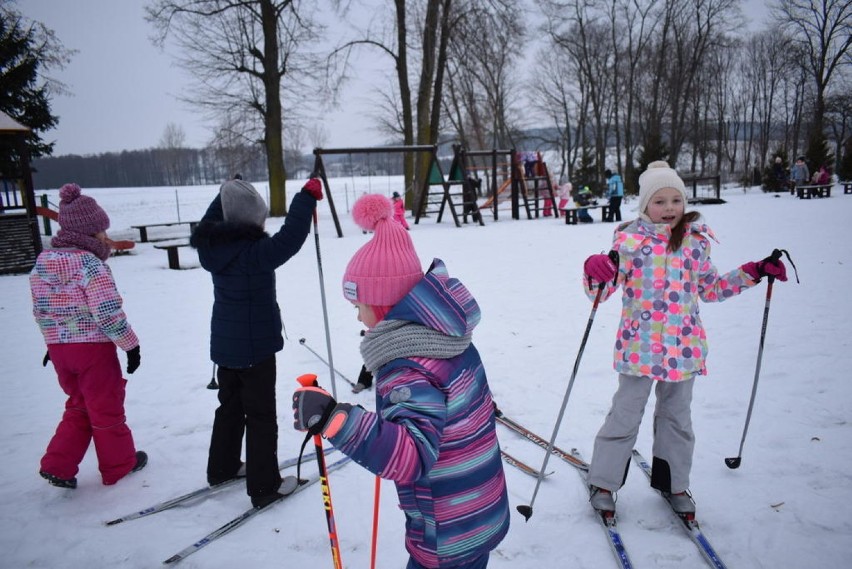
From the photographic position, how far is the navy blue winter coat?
271 centimetres

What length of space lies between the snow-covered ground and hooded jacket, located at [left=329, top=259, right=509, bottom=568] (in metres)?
1.04

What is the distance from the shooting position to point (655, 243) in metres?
2.54

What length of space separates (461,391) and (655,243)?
62.4 inches

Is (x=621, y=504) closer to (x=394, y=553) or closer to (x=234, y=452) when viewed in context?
(x=394, y=553)

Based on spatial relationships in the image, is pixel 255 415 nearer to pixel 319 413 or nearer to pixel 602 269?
pixel 319 413

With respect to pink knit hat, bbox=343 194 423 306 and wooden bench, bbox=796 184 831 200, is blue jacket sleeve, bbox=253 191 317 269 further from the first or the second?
wooden bench, bbox=796 184 831 200

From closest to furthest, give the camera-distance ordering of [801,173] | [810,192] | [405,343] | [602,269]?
[405,343] → [602,269] → [810,192] → [801,173]

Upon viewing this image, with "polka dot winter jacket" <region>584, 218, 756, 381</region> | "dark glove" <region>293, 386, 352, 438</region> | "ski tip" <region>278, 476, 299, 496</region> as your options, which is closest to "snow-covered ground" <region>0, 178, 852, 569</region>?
"ski tip" <region>278, 476, 299, 496</region>

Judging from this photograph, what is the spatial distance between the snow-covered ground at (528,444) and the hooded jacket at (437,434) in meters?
1.04

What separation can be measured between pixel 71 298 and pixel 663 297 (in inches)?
130

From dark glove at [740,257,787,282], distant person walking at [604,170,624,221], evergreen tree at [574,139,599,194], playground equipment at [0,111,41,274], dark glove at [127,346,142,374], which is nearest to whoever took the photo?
dark glove at [740,257,787,282]

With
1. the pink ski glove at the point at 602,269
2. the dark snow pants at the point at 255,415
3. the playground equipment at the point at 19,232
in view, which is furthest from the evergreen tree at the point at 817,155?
the playground equipment at the point at 19,232

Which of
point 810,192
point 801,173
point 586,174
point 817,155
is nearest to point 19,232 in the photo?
point 810,192

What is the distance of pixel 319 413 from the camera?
128 centimetres
